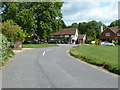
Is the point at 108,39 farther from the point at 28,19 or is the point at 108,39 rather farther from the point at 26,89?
the point at 26,89

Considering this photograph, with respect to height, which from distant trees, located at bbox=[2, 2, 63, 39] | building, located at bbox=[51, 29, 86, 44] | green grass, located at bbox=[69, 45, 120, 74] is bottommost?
green grass, located at bbox=[69, 45, 120, 74]

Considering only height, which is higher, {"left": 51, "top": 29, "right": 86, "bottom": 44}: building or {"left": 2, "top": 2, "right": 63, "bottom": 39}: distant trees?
{"left": 2, "top": 2, "right": 63, "bottom": 39}: distant trees

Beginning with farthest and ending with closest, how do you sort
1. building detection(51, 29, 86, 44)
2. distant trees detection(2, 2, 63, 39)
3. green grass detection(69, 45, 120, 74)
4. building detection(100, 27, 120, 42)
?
building detection(51, 29, 86, 44)
building detection(100, 27, 120, 42)
distant trees detection(2, 2, 63, 39)
green grass detection(69, 45, 120, 74)

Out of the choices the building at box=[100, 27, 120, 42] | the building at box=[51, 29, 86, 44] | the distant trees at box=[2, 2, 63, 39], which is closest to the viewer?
the distant trees at box=[2, 2, 63, 39]

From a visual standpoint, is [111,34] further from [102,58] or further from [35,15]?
[102,58]

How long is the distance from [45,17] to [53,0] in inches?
233

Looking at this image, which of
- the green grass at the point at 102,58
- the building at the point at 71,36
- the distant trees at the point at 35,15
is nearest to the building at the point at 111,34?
the building at the point at 71,36

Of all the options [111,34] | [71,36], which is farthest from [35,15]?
[111,34]

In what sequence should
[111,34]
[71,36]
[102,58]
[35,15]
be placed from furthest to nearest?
1. [71,36]
2. [111,34]
3. [35,15]
4. [102,58]

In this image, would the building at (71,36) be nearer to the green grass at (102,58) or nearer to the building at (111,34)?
the building at (111,34)

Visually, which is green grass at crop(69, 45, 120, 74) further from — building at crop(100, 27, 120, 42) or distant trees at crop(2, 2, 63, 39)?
building at crop(100, 27, 120, 42)

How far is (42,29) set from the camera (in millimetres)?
48875

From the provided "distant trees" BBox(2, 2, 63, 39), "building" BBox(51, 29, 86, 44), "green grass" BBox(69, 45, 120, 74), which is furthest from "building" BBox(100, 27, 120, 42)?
"green grass" BBox(69, 45, 120, 74)

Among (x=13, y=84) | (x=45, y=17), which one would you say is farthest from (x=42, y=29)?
(x=13, y=84)
